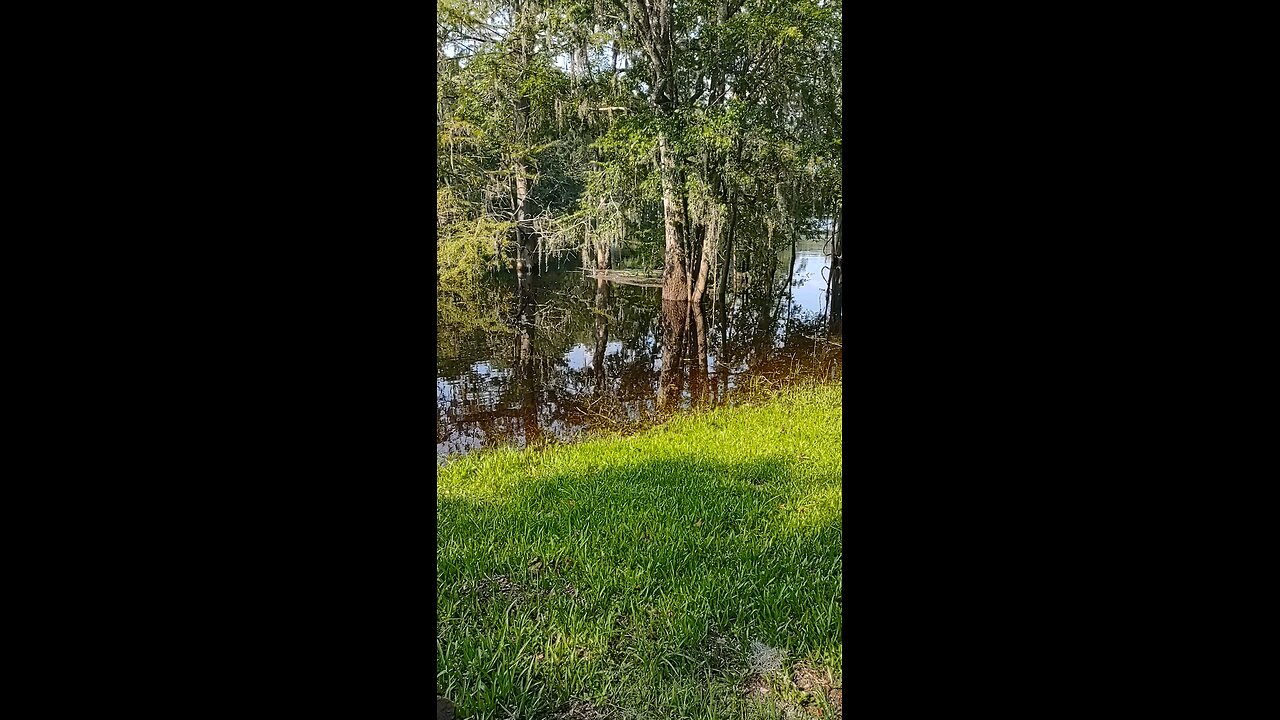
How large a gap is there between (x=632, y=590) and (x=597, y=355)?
7.63 meters

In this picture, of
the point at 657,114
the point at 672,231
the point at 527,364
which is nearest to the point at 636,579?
the point at 527,364

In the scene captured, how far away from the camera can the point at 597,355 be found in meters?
10.7

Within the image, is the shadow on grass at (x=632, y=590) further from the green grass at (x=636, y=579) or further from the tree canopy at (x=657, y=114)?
the tree canopy at (x=657, y=114)

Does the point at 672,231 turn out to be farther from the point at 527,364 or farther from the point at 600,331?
the point at 527,364

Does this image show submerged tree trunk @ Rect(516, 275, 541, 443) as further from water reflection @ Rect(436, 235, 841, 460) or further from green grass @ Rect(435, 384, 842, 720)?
green grass @ Rect(435, 384, 842, 720)

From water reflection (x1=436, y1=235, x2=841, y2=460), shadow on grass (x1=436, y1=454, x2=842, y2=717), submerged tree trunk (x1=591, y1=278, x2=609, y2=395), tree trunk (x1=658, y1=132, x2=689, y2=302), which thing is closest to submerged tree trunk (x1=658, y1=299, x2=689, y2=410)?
water reflection (x1=436, y1=235, x2=841, y2=460)

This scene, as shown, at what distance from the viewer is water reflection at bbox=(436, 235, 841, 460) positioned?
7.34 m
